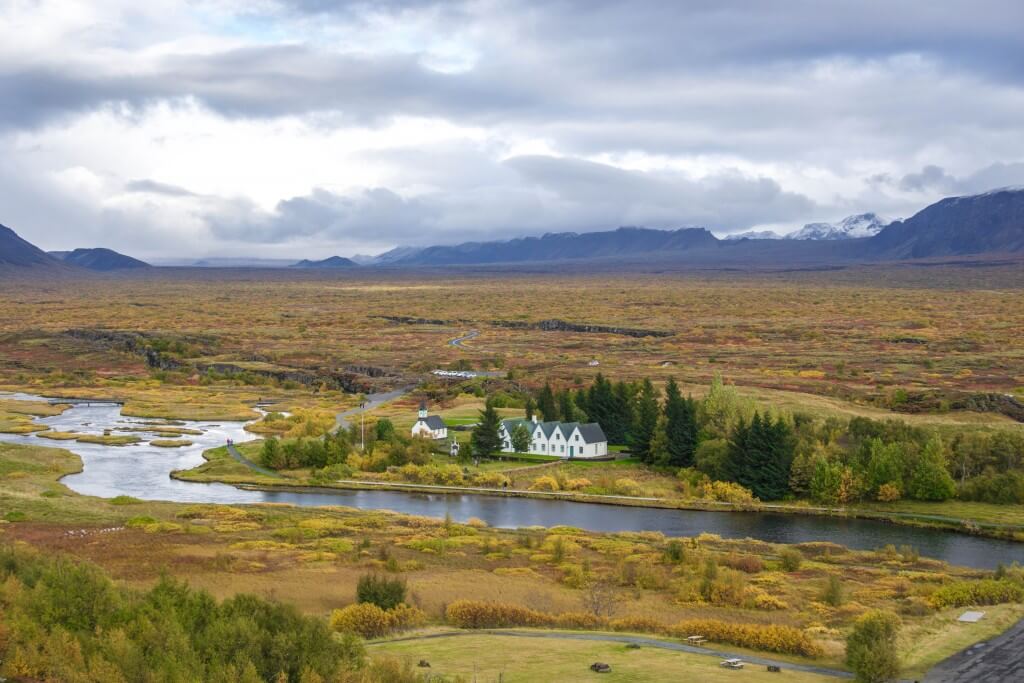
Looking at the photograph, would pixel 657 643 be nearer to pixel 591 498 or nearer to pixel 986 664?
pixel 986 664

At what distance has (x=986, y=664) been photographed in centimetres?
2964

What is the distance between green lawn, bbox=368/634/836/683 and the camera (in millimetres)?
27484

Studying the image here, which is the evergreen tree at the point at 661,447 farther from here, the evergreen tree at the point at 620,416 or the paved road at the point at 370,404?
the paved road at the point at 370,404

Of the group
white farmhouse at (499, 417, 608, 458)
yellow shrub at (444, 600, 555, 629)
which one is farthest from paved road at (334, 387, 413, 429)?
yellow shrub at (444, 600, 555, 629)

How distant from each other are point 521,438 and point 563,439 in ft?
11.1

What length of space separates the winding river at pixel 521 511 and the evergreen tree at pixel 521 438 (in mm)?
11154

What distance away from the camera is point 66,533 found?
49438mm

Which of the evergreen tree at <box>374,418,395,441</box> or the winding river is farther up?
the evergreen tree at <box>374,418,395,441</box>

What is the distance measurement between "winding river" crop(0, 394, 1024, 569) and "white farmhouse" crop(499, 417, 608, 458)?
11029mm

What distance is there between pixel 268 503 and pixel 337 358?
267 feet

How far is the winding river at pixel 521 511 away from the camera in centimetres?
5503

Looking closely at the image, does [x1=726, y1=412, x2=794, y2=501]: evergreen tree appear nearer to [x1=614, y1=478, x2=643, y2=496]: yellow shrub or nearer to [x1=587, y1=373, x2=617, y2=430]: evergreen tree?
[x1=614, y1=478, x2=643, y2=496]: yellow shrub

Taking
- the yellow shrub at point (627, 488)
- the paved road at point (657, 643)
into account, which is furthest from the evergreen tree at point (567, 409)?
the paved road at point (657, 643)

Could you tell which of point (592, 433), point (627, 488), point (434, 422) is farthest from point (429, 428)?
point (627, 488)
